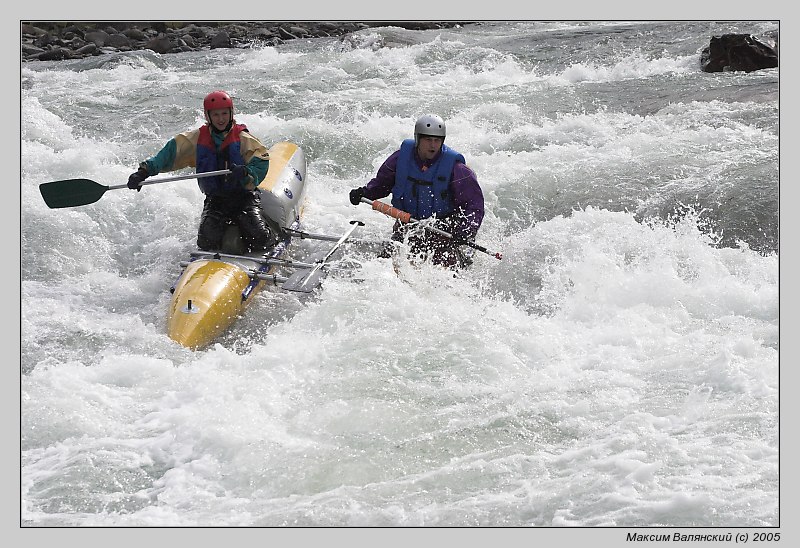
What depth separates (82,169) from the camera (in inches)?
374

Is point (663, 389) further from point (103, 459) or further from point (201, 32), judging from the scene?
point (201, 32)

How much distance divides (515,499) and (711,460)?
43.3 inches

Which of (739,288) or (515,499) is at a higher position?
(739,288)

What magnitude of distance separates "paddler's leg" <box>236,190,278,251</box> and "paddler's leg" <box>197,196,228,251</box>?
0.14 metres

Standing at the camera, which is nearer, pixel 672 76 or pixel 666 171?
pixel 666 171

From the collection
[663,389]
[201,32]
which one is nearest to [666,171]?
[663,389]

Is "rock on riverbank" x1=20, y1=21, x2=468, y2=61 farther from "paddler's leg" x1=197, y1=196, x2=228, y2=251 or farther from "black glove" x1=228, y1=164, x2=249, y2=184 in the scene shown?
"black glove" x1=228, y1=164, x2=249, y2=184

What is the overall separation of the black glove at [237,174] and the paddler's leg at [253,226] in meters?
0.19

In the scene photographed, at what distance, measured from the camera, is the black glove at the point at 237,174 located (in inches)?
268

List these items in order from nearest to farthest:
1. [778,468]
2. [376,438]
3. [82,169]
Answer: [778,468]
[376,438]
[82,169]

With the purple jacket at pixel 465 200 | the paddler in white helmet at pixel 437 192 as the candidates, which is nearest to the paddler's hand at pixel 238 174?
the paddler in white helmet at pixel 437 192

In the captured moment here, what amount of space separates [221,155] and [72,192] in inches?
45.1

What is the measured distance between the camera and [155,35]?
18.5m

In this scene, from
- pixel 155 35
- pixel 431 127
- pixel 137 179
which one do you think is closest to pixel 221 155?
pixel 137 179
